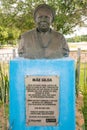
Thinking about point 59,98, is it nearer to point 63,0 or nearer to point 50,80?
point 50,80

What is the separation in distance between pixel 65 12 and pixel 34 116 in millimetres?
3906

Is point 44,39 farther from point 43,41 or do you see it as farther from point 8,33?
point 8,33

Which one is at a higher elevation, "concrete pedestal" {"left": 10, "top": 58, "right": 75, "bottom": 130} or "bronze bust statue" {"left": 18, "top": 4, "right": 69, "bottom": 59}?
"bronze bust statue" {"left": 18, "top": 4, "right": 69, "bottom": 59}

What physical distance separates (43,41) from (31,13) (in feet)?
12.2

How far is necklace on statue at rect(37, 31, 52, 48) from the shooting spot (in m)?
4.75

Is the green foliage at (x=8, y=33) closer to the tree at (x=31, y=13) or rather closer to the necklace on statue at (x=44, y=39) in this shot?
the tree at (x=31, y=13)

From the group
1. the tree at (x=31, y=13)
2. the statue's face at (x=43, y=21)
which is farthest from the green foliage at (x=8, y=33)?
the statue's face at (x=43, y=21)

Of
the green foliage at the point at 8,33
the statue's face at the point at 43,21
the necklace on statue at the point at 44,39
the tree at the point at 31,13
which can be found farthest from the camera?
the green foliage at the point at 8,33

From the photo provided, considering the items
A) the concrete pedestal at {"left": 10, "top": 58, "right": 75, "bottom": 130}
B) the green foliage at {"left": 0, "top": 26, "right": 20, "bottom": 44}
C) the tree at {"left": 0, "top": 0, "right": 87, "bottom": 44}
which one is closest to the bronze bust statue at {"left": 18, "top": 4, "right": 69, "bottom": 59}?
the concrete pedestal at {"left": 10, "top": 58, "right": 75, "bottom": 130}

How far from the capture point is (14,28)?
29.9 ft

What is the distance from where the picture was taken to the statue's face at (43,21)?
464cm

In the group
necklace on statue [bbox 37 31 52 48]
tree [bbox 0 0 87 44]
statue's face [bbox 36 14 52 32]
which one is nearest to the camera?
statue's face [bbox 36 14 52 32]

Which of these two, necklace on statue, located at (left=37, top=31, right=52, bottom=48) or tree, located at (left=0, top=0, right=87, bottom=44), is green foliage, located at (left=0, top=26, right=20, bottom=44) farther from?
necklace on statue, located at (left=37, top=31, right=52, bottom=48)

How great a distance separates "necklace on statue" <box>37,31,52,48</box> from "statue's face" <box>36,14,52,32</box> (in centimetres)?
10
